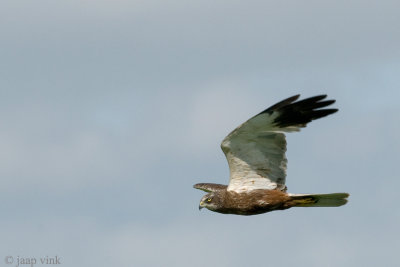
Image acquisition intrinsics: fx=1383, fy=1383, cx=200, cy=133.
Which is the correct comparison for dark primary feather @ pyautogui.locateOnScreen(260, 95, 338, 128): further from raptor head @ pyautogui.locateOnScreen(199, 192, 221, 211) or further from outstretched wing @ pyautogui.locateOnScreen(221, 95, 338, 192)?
raptor head @ pyautogui.locateOnScreen(199, 192, 221, 211)

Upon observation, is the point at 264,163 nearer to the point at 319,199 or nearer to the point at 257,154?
the point at 257,154

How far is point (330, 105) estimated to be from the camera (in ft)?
86.2

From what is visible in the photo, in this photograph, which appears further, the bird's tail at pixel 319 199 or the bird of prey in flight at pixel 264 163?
the bird's tail at pixel 319 199

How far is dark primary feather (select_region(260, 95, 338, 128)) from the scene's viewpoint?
26.3 meters

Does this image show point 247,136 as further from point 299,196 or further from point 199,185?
point 199,185

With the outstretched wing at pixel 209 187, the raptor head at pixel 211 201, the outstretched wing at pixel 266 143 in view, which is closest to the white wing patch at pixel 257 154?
the outstretched wing at pixel 266 143

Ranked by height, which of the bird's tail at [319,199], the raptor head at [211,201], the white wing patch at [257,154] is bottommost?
the bird's tail at [319,199]

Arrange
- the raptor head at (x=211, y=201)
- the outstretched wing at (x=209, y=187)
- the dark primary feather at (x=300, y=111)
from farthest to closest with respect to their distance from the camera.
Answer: the outstretched wing at (x=209, y=187) → the raptor head at (x=211, y=201) → the dark primary feather at (x=300, y=111)

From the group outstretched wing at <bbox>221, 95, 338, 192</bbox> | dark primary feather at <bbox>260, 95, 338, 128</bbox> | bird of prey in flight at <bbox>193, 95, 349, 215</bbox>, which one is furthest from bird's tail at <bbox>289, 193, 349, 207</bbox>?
dark primary feather at <bbox>260, 95, 338, 128</bbox>

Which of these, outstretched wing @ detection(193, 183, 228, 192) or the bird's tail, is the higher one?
outstretched wing @ detection(193, 183, 228, 192)

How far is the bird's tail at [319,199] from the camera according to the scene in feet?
88.3

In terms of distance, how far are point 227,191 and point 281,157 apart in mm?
1422

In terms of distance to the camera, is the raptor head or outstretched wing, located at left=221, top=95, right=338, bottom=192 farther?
the raptor head

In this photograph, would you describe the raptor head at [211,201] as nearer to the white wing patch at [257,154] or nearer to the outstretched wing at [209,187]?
the white wing patch at [257,154]
